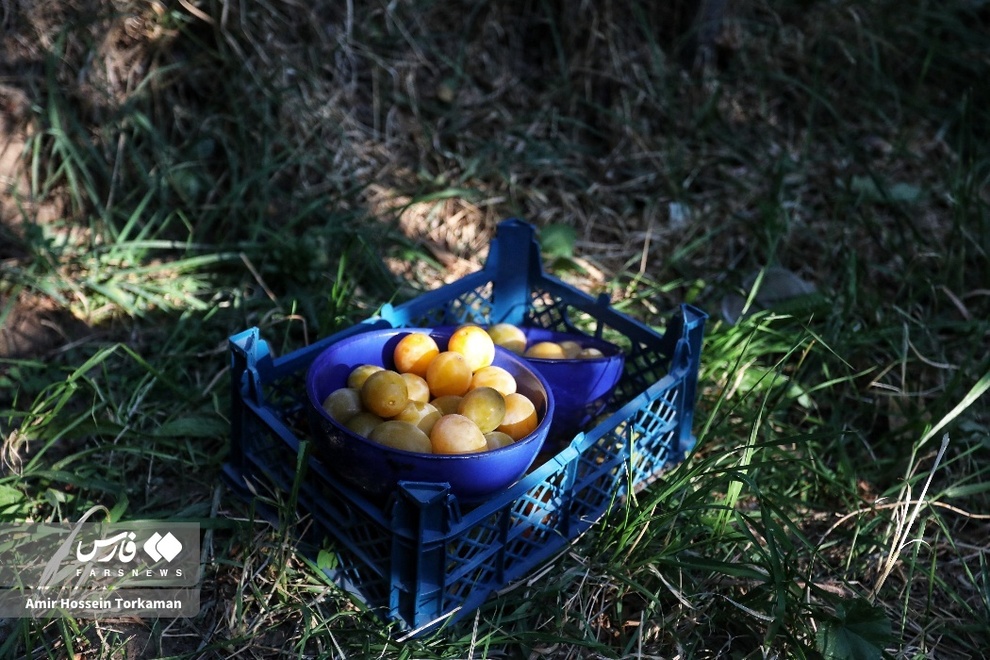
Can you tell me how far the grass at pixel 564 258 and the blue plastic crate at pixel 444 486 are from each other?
0.08m

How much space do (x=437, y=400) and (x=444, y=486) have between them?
1.57 ft

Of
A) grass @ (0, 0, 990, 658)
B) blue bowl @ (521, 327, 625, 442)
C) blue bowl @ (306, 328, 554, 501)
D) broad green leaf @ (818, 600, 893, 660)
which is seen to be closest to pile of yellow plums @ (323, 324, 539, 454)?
blue bowl @ (306, 328, 554, 501)

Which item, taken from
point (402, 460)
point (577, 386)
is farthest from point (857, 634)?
point (402, 460)

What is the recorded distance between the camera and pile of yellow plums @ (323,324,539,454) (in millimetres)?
2295

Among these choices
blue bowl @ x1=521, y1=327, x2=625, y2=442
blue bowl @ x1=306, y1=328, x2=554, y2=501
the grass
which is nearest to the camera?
blue bowl @ x1=306, y1=328, x2=554, y2=501

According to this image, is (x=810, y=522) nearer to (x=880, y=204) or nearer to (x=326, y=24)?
(x=880, y=204)

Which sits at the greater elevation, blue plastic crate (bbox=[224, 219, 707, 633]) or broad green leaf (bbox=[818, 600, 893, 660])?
blue plastic crate (bbox=[224, 219, 707, 633])

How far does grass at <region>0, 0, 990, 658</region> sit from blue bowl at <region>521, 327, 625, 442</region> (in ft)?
0.97

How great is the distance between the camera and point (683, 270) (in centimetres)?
379

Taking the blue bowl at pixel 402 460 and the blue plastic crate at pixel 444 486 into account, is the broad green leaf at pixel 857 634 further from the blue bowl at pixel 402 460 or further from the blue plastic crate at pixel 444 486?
the blue bowl at pixel 402 460

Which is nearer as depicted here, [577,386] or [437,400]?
[437,400]

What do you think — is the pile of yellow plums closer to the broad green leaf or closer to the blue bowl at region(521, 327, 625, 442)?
the blue bowl at region(521, 327, 625, 442)

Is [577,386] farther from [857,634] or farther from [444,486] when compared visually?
[857,634]

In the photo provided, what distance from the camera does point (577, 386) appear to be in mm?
2750
